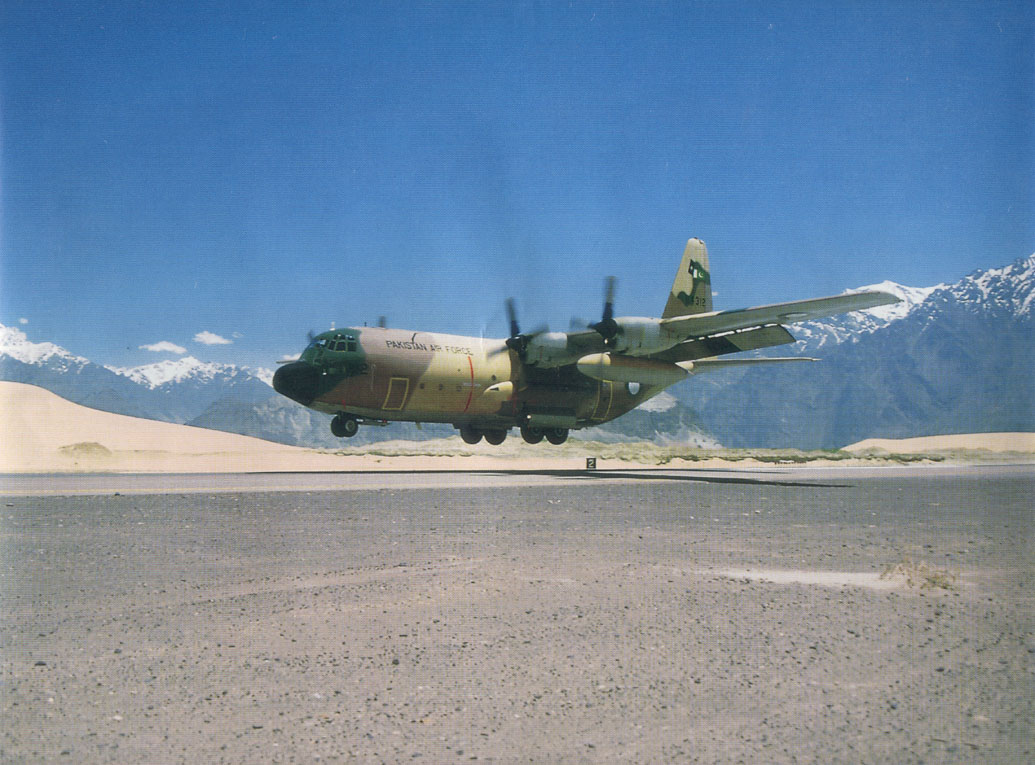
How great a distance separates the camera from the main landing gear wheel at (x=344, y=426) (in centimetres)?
3001

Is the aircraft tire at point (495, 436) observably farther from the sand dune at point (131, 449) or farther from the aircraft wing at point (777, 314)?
the aircraft wing at point (777, 314)

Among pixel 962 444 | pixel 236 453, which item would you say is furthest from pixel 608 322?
pixel 962 444

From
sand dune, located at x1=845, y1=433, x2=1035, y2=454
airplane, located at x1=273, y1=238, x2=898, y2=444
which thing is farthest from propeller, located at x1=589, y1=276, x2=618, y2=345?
sand dune, located at x1=845, y1=433, x2=1035, y2=454

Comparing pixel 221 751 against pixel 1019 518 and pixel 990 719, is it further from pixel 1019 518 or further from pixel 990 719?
pixel 1019 518

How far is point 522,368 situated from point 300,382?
10.4 meters

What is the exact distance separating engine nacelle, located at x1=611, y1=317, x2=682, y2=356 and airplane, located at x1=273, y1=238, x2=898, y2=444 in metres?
0.04

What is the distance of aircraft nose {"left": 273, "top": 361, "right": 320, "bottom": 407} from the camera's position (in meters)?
28.9

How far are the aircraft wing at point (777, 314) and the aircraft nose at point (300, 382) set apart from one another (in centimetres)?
1494

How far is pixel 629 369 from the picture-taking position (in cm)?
3356

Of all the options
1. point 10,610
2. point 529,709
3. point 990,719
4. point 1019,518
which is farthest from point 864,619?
point 1019,518

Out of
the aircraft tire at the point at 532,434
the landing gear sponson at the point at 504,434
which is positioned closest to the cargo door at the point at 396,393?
the landing gear sponson at the point at 504,434

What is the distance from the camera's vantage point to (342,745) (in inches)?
162

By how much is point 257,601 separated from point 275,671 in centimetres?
224

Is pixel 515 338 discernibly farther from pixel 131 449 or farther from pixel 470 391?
pixel 131 449
